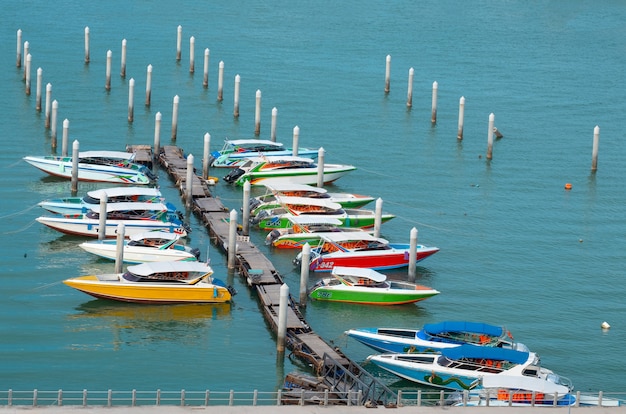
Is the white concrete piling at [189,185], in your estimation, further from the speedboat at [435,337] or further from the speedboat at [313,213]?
the speedboat at [435,337]

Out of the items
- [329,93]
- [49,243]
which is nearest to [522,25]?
[329,93]

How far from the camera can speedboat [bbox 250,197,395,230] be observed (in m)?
70.6

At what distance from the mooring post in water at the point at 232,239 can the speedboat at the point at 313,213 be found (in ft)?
20.5

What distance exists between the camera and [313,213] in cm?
7125

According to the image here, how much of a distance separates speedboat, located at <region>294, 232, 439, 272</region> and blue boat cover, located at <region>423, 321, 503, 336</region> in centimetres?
1063

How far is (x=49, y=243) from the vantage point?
6769cm

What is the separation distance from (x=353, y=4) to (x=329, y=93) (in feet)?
141

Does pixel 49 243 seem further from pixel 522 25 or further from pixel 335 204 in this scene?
pixel 522 25

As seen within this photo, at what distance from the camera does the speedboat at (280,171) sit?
78375 mm

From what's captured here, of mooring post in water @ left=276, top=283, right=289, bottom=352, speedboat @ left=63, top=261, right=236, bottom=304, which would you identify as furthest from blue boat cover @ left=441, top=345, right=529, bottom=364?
speedboat @ left=63, top=261, right=236, bottom=304

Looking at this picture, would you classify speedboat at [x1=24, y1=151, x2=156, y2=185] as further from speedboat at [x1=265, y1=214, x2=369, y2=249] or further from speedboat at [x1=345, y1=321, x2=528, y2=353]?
speedboat at [x1=345, y1=321, x2=528, y2=353]

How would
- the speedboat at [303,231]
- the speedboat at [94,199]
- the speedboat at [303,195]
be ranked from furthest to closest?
the speedboat at [303,195] → the speedboat at [94,199] → the speedboat at [303,231]

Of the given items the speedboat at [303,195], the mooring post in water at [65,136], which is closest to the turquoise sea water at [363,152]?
the speedboat at [303,195]

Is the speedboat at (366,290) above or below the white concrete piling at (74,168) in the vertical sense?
below
